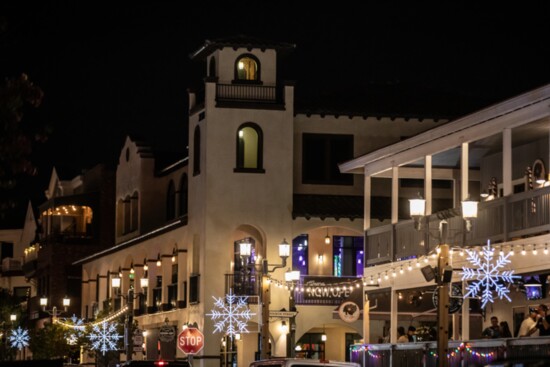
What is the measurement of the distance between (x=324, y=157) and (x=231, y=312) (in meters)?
7.63

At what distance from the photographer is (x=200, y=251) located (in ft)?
168

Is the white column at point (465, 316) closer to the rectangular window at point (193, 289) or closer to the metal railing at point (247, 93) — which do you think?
the rectangular window at point (193, 289)

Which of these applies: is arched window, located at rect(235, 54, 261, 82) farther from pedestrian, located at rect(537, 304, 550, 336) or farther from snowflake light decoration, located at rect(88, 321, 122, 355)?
pedestrian, located at rect(537, 304, 550, 336)

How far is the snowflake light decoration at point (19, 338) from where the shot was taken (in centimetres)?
7169

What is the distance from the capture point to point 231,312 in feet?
160

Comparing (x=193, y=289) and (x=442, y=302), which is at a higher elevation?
(x=193, y=289)

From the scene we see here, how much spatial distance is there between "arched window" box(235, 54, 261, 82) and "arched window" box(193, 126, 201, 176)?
263cm

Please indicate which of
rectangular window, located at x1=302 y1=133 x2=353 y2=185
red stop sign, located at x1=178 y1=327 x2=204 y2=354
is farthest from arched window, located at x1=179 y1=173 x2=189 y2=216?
red stop sign, located at x1=178 y1=327 x2=204 y2=354

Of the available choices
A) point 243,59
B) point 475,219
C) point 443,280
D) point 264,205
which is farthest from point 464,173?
point 243,59

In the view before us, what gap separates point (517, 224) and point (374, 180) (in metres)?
21.2

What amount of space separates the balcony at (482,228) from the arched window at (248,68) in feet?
44.6

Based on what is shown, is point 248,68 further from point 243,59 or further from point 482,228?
point 482,228

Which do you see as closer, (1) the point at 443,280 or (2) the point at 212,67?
(1) the point at 443,280

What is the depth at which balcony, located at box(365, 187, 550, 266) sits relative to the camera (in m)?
29.9
